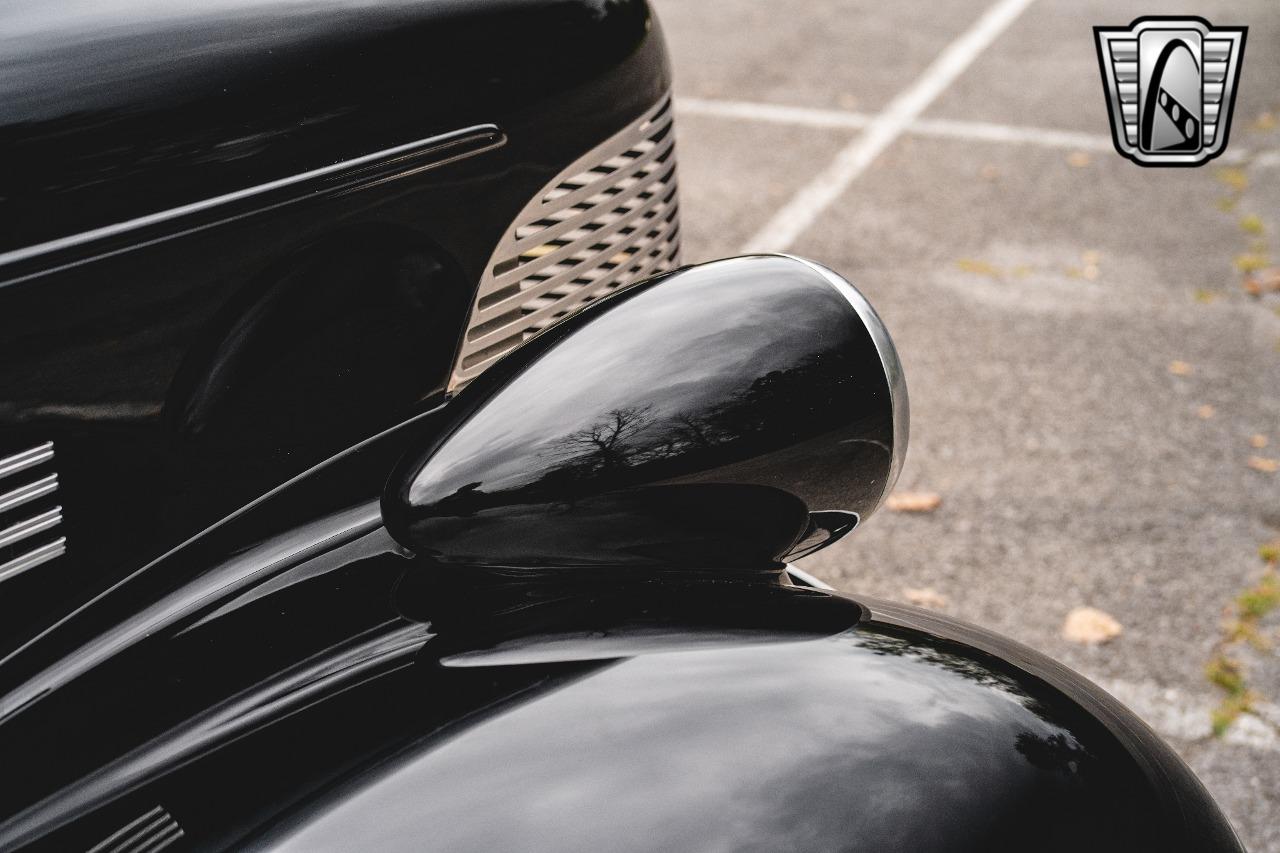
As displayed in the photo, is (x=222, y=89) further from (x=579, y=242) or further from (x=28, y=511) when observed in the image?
(x=579, y=242)

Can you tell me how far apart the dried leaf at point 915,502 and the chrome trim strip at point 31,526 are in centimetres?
239

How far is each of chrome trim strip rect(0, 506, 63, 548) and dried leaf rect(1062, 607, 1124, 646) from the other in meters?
2.26

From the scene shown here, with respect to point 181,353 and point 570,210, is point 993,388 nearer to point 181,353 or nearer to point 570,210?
point 570,210

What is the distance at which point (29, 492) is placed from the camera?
115cm

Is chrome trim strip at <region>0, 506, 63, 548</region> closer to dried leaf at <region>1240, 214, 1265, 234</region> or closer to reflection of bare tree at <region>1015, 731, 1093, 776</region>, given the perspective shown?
reflection of bare tree at <region>1015, 731, 1093, 776</region>

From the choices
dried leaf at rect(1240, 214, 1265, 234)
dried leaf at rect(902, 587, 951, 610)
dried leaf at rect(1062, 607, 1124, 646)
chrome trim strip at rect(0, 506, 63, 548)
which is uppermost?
chrome trim strip at rect(0, 506, 63, 548)

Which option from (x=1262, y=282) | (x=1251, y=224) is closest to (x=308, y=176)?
(x=1262, y=282)

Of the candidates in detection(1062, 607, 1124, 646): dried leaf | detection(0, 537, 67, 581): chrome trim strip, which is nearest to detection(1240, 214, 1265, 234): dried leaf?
detection(1062, 607, 1124, 646): dried leaf

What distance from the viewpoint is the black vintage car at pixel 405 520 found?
39.8 inches

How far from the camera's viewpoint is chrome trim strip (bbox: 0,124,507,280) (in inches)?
43.7

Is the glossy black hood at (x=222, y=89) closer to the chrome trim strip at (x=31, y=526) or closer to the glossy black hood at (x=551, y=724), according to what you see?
the chrome trim strip at (x=31, y=526)

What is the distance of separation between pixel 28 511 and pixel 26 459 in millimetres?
56

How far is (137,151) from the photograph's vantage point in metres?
1.17

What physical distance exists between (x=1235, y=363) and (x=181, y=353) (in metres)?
3.63
